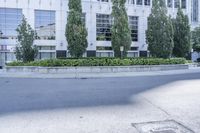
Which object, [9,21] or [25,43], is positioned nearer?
[25,43]

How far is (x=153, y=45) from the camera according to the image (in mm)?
29938

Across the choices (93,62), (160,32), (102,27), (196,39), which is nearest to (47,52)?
(102,27)

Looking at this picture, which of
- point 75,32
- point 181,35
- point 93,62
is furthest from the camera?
point 181,35

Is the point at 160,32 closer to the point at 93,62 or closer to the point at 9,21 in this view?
the point at 93,62

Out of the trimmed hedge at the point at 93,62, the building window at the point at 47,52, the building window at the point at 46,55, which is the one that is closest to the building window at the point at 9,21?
the building window at the point at 47,52

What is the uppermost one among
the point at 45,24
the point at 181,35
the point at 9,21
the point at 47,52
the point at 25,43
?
the point at 9,21

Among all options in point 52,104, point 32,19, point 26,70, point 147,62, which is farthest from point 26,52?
point 52,104

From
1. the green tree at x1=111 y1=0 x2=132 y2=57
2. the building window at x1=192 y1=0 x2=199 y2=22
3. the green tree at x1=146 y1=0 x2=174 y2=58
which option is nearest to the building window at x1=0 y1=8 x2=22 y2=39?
the green tree at x1=111 y1=0 x2=132 y2=57

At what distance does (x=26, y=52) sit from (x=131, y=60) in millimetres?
12443

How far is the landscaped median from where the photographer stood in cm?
2370

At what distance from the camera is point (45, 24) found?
38281 millimetres

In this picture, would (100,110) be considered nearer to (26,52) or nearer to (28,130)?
(28,130)

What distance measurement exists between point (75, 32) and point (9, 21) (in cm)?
1638

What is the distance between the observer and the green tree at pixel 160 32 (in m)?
29.5
